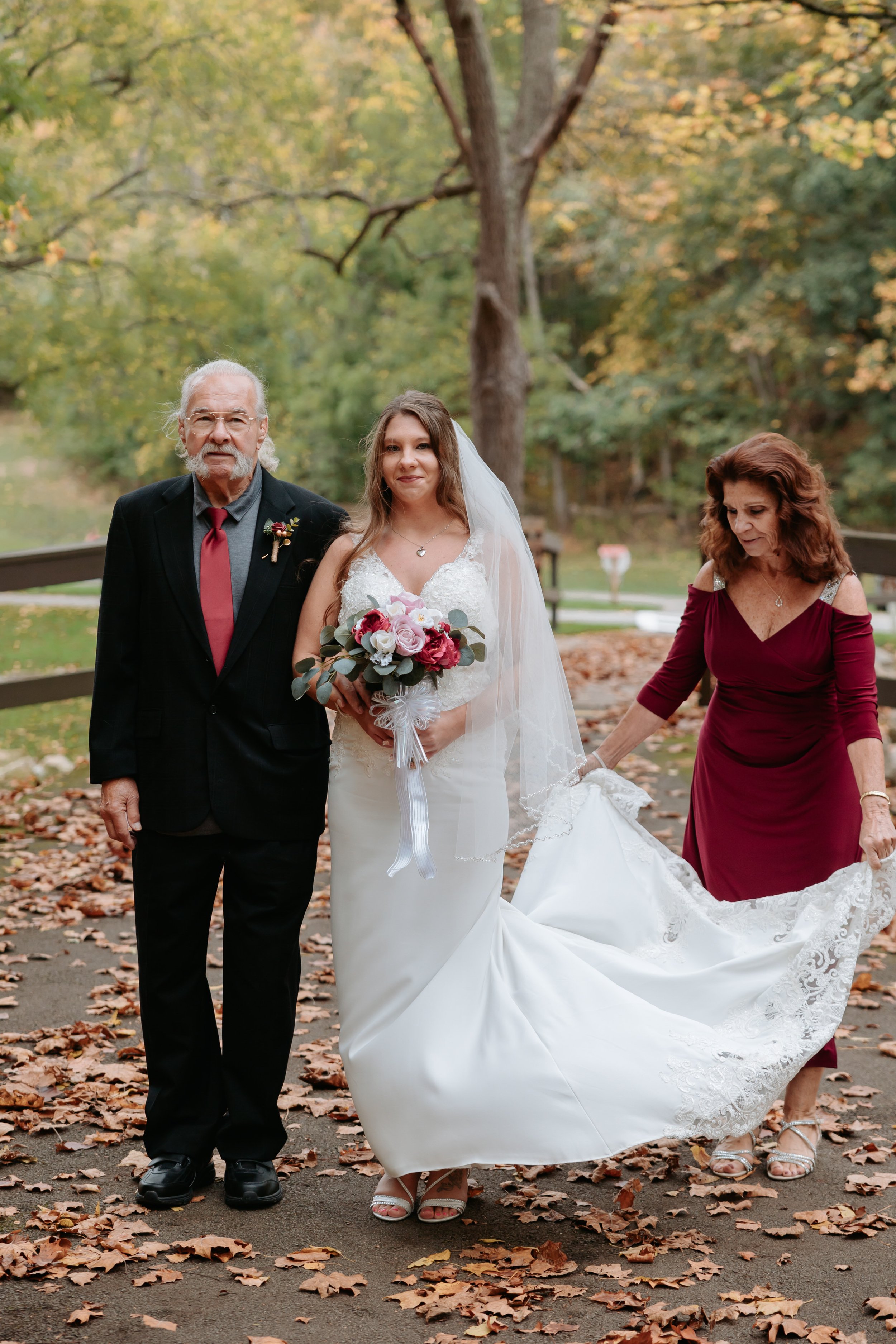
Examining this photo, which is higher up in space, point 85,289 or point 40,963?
point 85,289

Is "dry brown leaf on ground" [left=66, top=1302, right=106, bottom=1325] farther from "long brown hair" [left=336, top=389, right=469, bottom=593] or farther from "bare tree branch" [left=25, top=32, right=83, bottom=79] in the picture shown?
"bare tree branch" [left=25, top=32, right=83, bottom=79]

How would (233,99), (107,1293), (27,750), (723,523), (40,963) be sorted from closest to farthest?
(107,1293), (723,523), (40,963), (27,750), (233,99)

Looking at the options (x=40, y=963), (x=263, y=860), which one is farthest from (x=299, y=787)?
(x=40, y=963)

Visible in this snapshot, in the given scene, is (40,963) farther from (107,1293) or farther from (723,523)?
(723,523)

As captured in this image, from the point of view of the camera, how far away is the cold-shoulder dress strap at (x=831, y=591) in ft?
13.2

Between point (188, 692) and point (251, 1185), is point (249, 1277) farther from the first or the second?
point (188, 692)

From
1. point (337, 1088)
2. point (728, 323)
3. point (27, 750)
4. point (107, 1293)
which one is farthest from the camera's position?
point (728, 323)

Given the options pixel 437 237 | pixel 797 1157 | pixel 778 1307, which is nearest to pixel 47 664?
pixel 797 1157

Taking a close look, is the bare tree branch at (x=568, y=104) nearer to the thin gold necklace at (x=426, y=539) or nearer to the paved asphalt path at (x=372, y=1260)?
the thin gold necklace at (x=426, y=539)

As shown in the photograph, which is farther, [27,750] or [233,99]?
[233,99]

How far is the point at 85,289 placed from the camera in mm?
18359

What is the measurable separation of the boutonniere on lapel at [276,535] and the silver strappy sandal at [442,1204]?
1.88 m

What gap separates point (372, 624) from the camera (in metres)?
3.55

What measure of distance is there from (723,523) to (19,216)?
362 inches
